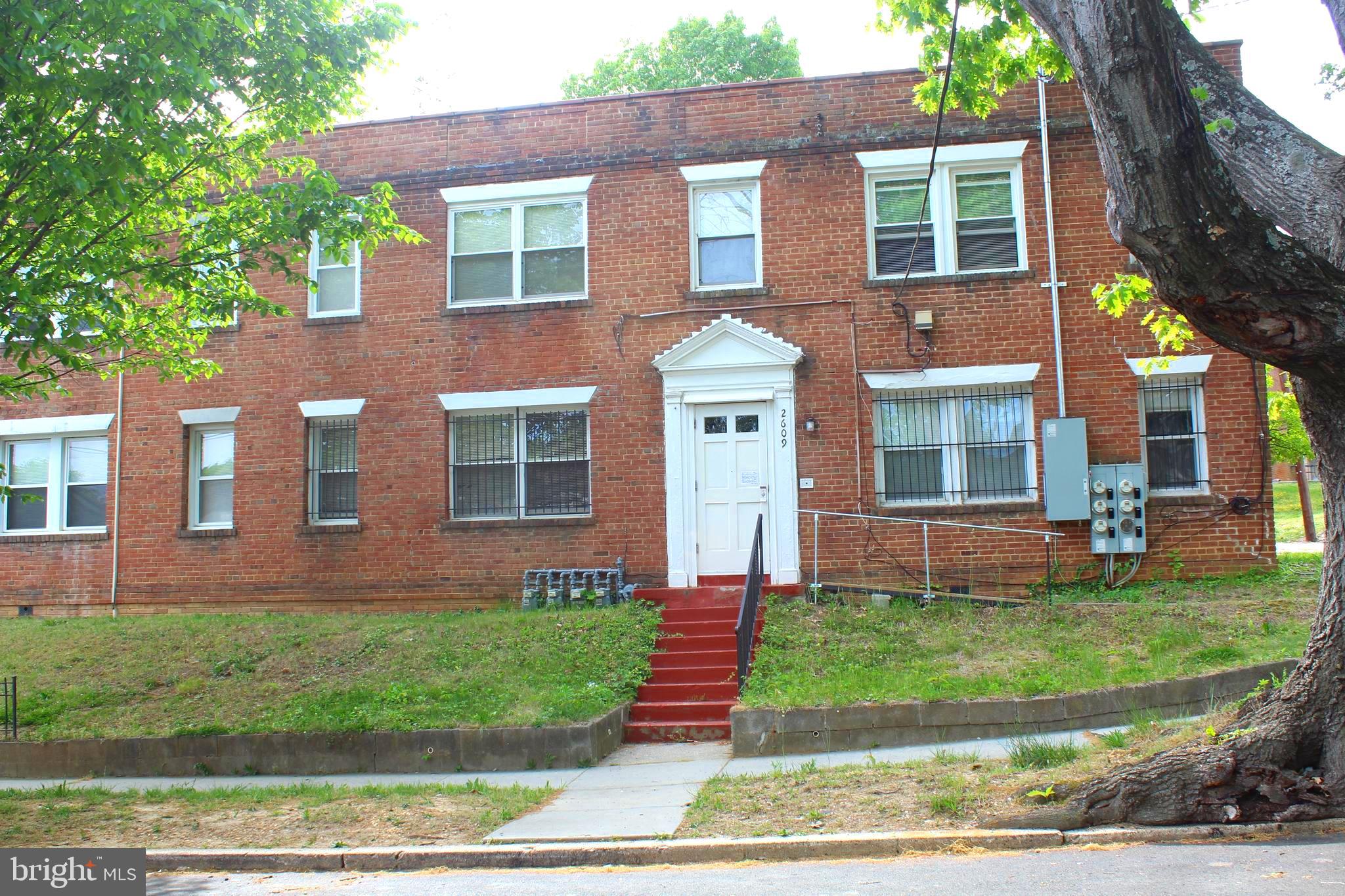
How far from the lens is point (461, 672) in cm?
1116

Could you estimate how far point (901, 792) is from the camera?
732 cm

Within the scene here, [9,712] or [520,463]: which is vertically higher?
[520,463]

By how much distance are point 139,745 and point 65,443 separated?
319 inches

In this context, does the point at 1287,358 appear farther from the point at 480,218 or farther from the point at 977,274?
the point at 480,218

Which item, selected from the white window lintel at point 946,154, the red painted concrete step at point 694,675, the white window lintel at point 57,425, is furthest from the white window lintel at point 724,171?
the white window lintel at point 57,425

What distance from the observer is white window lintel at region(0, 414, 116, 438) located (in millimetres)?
15836

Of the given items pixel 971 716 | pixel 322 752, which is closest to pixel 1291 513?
pixel 971 716

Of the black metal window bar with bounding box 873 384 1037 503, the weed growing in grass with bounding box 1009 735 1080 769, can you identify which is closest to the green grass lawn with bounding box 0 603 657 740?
the weed growing in grass with bounding box 1009 735 1080 769

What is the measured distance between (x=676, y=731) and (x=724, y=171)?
779cm

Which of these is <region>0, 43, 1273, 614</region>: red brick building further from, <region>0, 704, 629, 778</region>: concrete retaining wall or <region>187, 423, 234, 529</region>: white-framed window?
<region>0, 704, 629, 778</region>: concrete retaining wall

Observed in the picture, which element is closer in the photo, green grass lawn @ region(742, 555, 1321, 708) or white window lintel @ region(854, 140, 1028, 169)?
green grass lawn @ region(742, 555, 1321, 708)

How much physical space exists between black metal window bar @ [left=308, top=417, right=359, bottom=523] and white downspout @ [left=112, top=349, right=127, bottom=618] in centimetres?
292

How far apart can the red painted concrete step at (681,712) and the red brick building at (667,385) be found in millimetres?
3540

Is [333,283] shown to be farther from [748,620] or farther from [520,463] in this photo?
[748,620]
